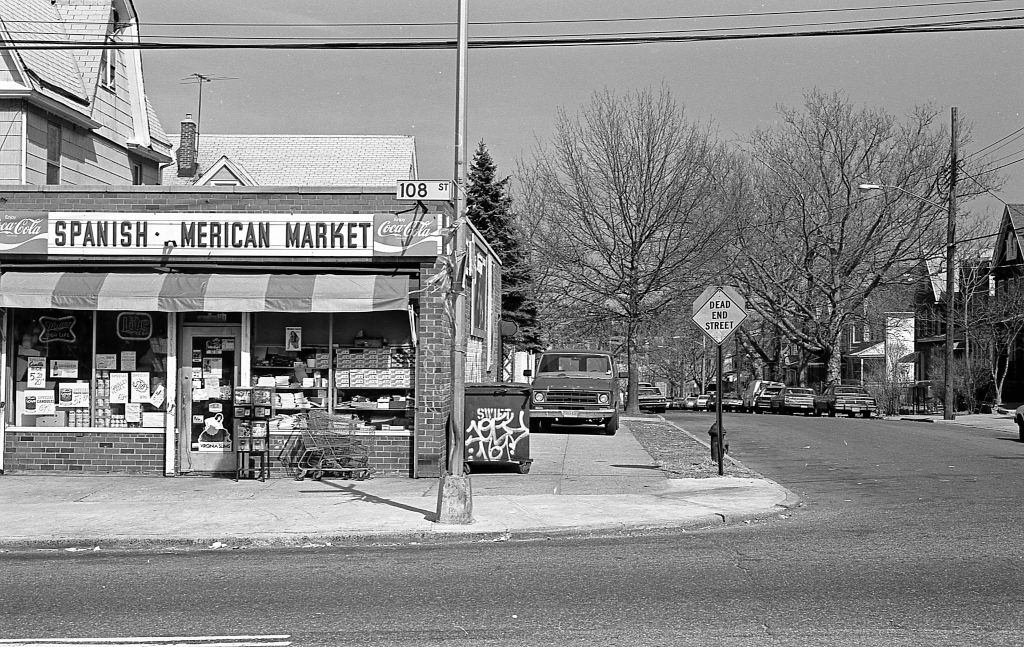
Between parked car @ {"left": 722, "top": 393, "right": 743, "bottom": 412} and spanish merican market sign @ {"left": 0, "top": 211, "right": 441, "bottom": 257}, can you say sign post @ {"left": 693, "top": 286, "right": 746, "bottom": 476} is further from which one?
parked car @ {"left": 722, "top": 393, "right": 743, "bottom": 412}

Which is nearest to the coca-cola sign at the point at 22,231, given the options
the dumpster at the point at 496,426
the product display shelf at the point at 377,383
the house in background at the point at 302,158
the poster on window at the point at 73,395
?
the poster on window at the point at 73,395

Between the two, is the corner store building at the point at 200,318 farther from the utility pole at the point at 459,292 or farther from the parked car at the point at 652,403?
the parked car at the point at 652,403

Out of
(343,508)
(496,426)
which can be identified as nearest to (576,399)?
(496,426)

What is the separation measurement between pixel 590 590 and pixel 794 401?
40088mm

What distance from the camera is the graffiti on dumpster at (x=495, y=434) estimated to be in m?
15.0

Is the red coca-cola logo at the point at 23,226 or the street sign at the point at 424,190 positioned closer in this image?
the street sign at the point at 424,190

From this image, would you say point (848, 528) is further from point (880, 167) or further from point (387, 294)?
point (880, 167)

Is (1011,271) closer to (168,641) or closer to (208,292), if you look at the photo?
(208,292)

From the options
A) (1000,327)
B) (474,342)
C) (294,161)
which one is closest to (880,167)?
(1000,327)

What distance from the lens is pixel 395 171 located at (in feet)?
123

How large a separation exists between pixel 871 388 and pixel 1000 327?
790cm

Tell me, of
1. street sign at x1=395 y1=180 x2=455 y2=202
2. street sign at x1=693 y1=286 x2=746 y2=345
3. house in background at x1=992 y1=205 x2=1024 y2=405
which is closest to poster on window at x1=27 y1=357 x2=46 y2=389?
street sign at x1=395 y1=180 x2=455 y2=202

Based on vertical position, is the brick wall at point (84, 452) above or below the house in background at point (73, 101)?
below

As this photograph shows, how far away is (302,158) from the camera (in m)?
39.4
